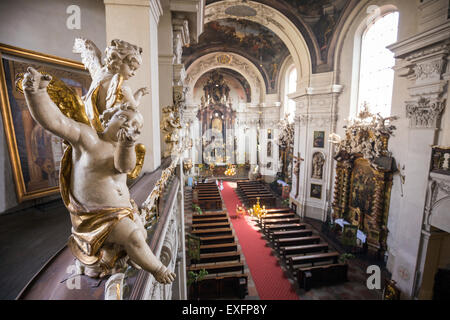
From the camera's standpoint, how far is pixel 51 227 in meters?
2.68

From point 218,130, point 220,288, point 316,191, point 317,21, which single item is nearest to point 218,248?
point 220,288

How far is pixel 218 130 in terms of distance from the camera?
2205 cm

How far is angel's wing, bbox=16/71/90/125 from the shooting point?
1.05 metres

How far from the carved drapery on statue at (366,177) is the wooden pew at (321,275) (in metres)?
Answer: 2.07

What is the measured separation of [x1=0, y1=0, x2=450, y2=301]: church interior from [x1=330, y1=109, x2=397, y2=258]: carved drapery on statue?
0.20 ft

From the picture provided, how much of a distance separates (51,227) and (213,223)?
7.81 meters

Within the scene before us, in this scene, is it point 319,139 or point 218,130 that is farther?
point 218,130

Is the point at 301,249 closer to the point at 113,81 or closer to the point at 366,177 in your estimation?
the point at 366,177

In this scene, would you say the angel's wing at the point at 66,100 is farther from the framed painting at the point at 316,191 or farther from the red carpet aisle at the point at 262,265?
the framed painting at the point at 316,191

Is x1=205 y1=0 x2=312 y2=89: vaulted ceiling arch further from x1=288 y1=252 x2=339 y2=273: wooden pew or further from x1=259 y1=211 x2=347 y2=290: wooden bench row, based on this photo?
x1=288 y1=252 x2=339 y2=273: wooden pew

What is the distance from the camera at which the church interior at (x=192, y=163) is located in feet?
3.83

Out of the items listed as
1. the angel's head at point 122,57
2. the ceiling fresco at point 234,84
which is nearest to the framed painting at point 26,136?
the angel's head at point 122,57

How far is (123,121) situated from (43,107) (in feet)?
1.00
